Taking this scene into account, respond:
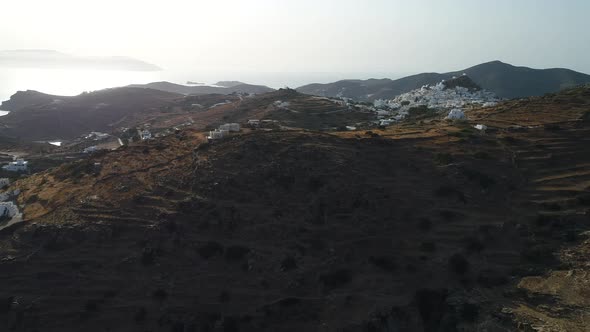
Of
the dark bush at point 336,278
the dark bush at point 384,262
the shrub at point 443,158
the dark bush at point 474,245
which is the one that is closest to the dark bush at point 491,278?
the dark bush at point 474,245

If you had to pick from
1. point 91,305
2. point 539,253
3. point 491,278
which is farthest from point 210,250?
point 539,253

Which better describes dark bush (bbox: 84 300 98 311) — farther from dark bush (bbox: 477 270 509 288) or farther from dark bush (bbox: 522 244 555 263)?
dark bush (bbox: 522 244 555 263)

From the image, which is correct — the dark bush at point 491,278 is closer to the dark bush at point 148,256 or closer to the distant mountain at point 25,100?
Answer: the dark bush at point 148,256

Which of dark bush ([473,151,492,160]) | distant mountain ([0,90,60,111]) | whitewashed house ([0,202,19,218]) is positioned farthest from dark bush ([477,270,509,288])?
distant mountain ([0,90,60,111])

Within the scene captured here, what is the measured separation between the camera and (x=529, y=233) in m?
29.4

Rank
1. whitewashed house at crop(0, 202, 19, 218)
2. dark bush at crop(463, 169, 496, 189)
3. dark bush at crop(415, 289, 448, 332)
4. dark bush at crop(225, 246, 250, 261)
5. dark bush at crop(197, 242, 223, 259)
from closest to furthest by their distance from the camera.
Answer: dark bush at crop(415, 289, 448, 332)
dark bush at crop(225, 246, 250, 261)
dark bush at crop(197, 242, 223, 259)
dark bush at crop(463, 169, 496, 189)
whitewashed house at crop(0, 202, 19, 218)

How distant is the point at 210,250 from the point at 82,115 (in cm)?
13730

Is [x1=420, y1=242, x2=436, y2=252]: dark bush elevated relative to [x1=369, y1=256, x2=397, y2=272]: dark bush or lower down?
elevated

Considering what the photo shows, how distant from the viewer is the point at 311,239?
30516 millimetres

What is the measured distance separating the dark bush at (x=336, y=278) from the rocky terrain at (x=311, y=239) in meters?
0.17

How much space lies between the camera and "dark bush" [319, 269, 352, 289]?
26875 mm

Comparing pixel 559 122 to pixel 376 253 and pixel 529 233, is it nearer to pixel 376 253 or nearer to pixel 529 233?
pixel 529 233

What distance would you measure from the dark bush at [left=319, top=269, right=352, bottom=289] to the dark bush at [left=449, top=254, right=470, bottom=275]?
259 inches

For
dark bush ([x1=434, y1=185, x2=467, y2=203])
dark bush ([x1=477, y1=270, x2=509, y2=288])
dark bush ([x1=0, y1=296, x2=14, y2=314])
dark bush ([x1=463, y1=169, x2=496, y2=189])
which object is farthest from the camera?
dark bush ([x1=463, y1=169, x2=496, y2=189])
